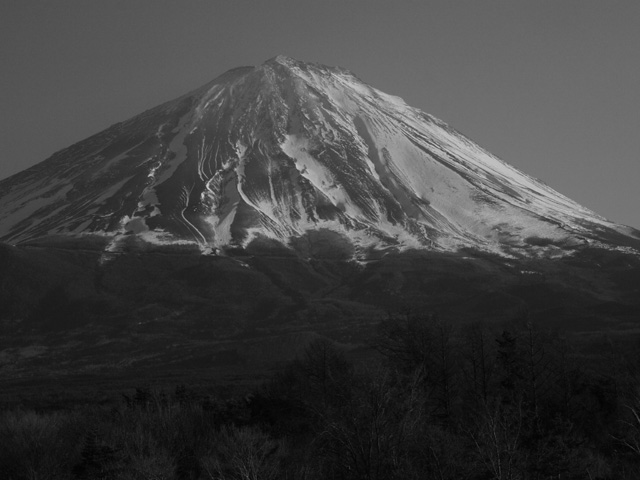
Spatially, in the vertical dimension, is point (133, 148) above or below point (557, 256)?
above

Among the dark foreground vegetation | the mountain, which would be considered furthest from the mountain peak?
the dark foreground vegetation

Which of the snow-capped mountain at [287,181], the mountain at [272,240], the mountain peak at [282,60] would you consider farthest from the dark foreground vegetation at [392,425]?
the mountain peak at [282,60]

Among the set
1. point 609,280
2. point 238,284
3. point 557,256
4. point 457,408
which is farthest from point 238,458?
point 557,256

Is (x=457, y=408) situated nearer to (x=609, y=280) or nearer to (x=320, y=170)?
(x=609, y=280)

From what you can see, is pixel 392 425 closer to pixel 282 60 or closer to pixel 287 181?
pixel 287 181

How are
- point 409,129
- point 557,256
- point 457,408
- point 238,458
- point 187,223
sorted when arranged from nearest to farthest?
1. point 238,458
2. point 457,408
3. point 557,256
4. point 187,223
5. point 409,129

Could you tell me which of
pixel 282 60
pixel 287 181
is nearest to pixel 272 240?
pixel 287 181
